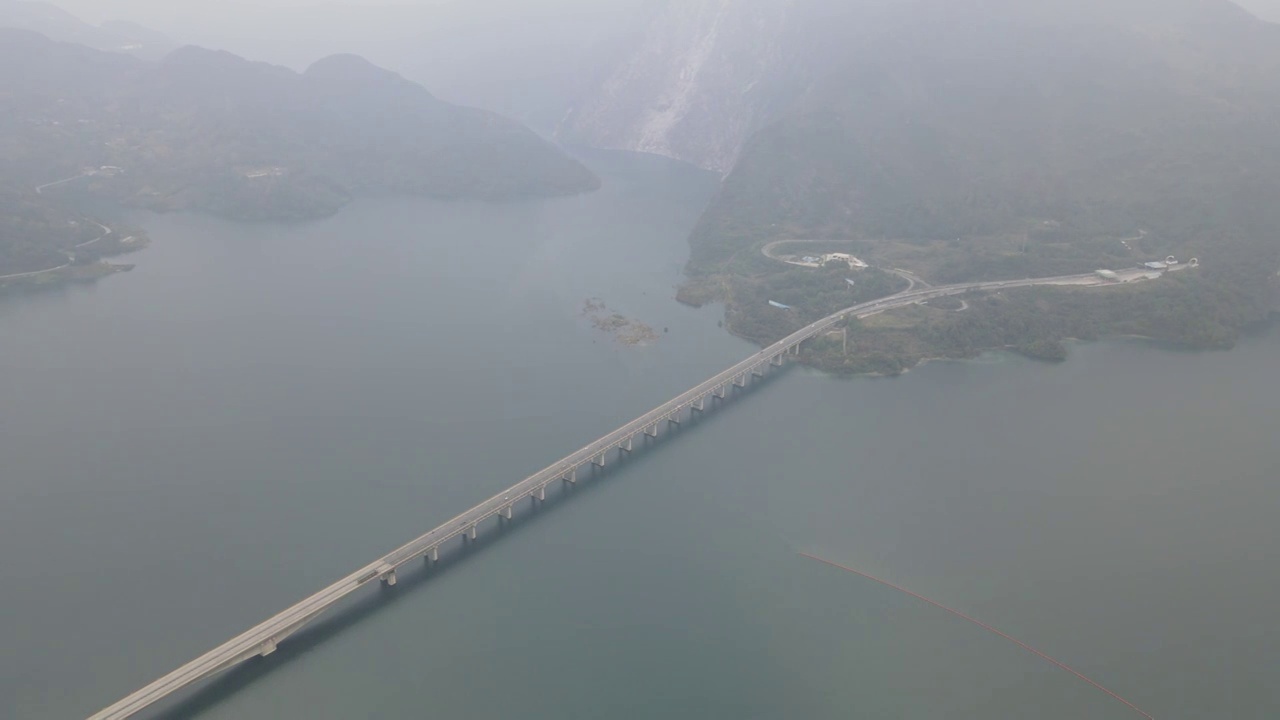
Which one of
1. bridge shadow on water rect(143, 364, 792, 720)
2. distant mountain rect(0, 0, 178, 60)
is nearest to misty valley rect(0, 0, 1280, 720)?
bridge shadow on water rect(143, 364, 792, 720)

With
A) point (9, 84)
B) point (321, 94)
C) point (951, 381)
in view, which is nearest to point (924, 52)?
point (951, 381)

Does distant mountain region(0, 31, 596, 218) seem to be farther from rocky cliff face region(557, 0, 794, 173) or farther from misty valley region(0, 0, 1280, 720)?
rocky cliff face region(557, 0, 794, 173)

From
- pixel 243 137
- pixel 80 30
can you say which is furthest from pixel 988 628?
pixel 80 30

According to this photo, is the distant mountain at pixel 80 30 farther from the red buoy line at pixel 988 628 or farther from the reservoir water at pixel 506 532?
the red buoy line at pixel 988 628

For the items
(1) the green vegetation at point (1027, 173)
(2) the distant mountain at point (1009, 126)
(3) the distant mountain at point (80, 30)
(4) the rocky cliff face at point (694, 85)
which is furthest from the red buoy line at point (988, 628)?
(3) the distant mountain at point (80, 30)

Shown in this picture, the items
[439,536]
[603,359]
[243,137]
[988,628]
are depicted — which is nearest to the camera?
[988,628]

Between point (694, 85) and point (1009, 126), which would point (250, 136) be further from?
point (1009, 126)

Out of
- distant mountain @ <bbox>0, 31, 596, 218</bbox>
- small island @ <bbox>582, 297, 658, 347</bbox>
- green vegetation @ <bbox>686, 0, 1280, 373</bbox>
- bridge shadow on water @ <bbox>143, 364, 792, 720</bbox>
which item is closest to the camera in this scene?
bridge shadow on water @ <bbox>143, 364, 792, 720</bbox>
